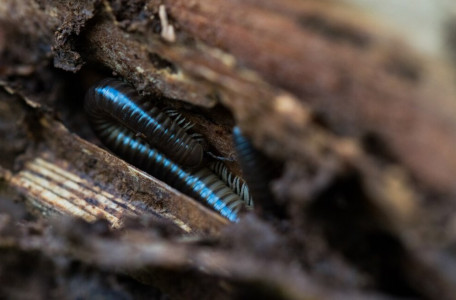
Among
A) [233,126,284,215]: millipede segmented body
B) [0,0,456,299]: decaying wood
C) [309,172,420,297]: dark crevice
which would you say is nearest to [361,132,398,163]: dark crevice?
[0,0,456,299]: decaying wood

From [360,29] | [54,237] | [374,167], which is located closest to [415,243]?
[374,167]

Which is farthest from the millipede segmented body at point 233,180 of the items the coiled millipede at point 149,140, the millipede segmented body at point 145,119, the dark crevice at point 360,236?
the dark crevice at point 360,236

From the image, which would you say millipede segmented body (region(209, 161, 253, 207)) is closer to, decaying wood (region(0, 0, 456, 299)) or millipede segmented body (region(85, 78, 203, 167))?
millipede segmented body (region(85, 78, 203, 167))

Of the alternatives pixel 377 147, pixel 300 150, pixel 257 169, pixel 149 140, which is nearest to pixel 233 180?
pixel 149 140

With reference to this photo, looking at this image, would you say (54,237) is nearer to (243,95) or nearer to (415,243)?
(243,95)

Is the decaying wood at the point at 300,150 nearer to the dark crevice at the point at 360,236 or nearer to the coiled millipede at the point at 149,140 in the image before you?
the dark crevice at the point at 360,236
